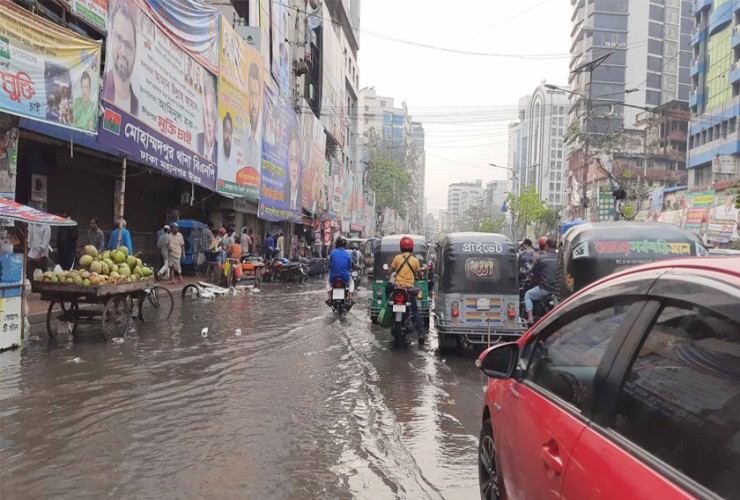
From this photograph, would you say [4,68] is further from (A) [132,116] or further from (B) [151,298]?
(B) [151,298]

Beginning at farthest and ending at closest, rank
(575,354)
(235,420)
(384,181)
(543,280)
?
(384,181) → (543,280) → (235,420) → (575,354)

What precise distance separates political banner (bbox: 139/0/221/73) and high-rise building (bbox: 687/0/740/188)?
112 ft

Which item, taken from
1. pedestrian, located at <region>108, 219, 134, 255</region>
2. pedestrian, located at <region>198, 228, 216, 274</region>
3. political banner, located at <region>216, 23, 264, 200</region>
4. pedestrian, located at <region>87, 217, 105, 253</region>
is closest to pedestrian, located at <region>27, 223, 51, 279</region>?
pedestrian, located at <region>87, 217, 105, 253</region>

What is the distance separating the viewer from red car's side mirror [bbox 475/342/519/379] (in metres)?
2.94

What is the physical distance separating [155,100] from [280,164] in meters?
12.9

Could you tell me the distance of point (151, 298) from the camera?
12367 mm

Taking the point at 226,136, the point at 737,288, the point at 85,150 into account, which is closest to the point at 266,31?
the point at 226,136

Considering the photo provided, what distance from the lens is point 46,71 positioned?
29.6 ft

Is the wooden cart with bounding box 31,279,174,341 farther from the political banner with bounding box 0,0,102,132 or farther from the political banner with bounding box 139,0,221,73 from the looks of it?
the political banner with bounding box 139,0,221,73

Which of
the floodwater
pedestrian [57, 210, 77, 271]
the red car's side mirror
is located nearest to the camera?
the red car's side mirror

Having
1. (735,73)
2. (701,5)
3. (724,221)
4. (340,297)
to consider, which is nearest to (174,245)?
(340,297)

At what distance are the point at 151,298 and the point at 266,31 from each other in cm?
1644

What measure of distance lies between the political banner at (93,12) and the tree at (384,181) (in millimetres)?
65755

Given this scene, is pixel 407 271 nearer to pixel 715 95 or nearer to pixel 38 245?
pixel 38 245
